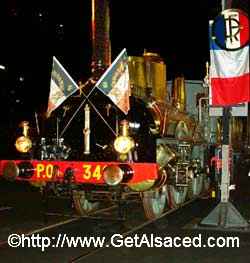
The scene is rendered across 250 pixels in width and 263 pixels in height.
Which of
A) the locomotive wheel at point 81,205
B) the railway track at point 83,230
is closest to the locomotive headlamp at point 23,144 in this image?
the locomotive wheel at point 81,205

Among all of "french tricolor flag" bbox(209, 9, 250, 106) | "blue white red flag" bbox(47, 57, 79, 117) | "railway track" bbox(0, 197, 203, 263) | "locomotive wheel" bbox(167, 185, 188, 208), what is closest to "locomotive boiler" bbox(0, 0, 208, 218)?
"blue white red flag" bbox(47, 57, 79, 117)

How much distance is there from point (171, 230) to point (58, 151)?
2750 mm

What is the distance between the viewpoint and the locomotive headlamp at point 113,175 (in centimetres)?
950

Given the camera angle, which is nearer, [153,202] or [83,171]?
[83,171]

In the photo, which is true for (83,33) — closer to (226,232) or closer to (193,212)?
(193,212)

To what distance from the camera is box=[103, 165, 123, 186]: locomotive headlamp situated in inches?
374

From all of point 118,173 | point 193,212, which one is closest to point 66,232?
point 118,173

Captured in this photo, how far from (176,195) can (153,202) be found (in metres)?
2.36

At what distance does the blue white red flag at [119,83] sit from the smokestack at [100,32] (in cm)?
70

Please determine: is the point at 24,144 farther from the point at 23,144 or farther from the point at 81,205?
the point at 81,205

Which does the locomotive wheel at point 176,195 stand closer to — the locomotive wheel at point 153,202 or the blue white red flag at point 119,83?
the locomotive wheel at point 153,202

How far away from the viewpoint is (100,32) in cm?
1105

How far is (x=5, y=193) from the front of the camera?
18234mm

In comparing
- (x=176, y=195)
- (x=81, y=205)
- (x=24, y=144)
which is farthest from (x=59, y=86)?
(x=176, y=195)
